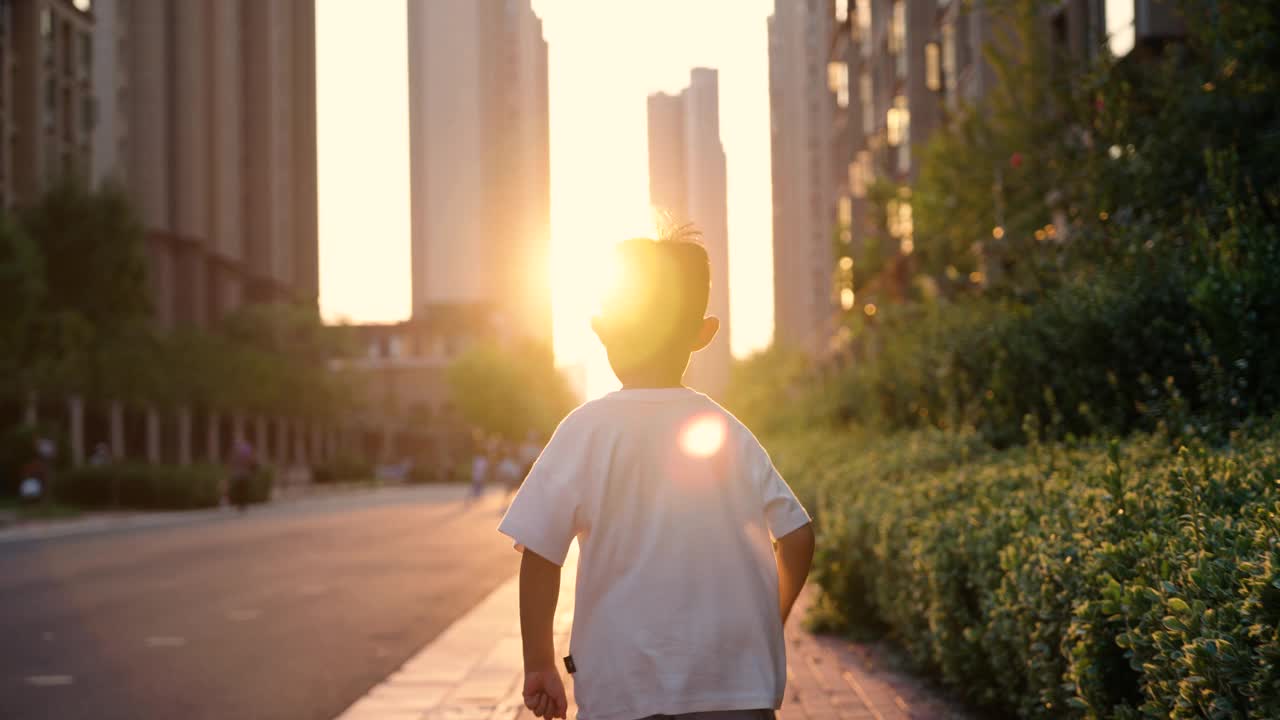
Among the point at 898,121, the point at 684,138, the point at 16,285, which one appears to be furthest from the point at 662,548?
the point at 898,121

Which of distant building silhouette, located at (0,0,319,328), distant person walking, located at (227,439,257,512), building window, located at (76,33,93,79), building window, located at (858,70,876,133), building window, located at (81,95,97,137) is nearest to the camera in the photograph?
distant person walking, located at (227,439,257,512)

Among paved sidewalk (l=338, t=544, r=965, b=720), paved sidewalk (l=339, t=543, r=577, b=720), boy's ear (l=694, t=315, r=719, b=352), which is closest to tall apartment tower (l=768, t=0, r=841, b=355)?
paved sidewalk (l=339, t=543, r=577, b=720)

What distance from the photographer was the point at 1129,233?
1038 centimetres

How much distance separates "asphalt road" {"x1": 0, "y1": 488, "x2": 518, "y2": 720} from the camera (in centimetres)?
728

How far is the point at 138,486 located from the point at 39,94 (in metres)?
27.9

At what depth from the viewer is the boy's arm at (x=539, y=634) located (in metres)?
2.71

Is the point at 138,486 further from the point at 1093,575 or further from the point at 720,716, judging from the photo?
the point at 720,716

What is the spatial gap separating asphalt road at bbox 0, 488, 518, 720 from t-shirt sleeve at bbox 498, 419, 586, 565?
4495 millimetres

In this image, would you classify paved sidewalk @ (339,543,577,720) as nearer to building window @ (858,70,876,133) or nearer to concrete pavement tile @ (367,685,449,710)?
concrete pavement tile @ (367,685,449,710)

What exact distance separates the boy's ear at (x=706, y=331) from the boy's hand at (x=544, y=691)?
754 mm

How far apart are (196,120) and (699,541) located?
228 feet

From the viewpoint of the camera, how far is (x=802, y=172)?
96.1 m

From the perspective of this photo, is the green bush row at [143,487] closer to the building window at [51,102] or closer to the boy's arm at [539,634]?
the building window at [51,102]

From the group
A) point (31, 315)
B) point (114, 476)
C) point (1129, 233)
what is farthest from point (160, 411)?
point (1129, 233)
